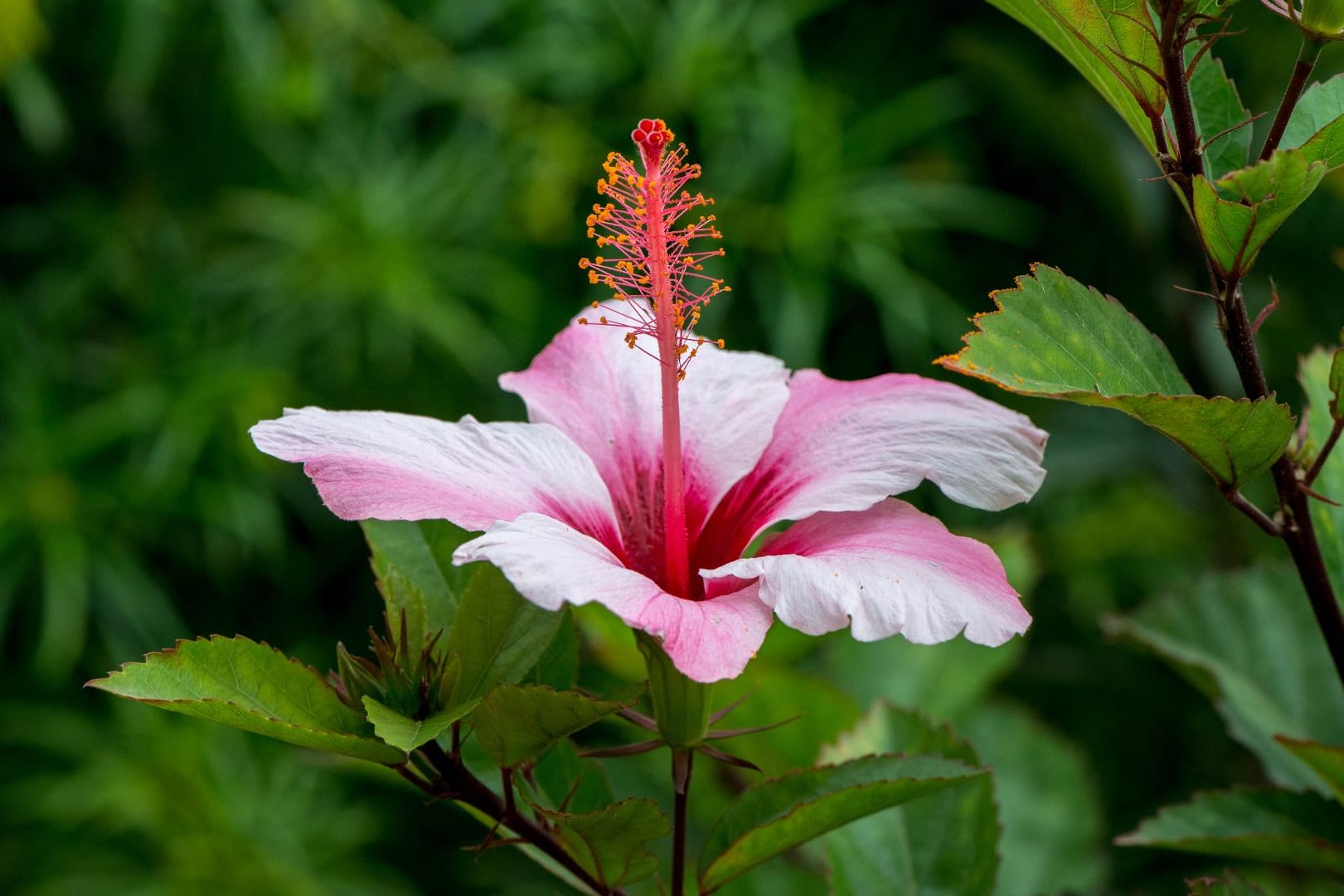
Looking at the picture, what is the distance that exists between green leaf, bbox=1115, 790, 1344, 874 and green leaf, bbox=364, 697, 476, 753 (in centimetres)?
25

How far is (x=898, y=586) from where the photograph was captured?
1.14ft

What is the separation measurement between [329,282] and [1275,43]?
1.20m

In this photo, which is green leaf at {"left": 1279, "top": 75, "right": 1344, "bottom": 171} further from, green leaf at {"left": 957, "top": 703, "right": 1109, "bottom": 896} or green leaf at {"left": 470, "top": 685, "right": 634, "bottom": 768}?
green leaf at {"left": 957, "top": 703, "right": 1109, "bottom": 896}

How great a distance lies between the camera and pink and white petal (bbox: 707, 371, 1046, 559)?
1.28 feet

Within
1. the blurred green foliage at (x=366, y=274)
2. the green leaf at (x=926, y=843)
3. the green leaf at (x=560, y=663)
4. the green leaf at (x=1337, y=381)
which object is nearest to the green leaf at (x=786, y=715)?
the green leaf at (x=926, y=843)

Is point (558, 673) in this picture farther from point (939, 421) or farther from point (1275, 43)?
point (1275, 43)

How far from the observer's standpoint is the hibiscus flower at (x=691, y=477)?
1.12ft

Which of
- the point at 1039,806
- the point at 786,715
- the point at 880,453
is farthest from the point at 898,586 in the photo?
the point at 1039,806

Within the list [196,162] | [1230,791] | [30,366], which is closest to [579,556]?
[1230,791]

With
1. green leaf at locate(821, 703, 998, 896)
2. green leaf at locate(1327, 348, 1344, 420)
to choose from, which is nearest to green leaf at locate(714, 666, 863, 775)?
green leaf at locate(821, 703, 998, 896)

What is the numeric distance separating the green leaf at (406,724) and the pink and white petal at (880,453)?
0.12 metres

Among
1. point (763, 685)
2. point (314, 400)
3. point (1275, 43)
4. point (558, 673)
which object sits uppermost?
A: point (1275, 43)

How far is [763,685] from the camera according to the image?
0.63 m

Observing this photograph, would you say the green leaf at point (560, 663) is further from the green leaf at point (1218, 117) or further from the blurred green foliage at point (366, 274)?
the blurred green foliage at point (366, 274)
